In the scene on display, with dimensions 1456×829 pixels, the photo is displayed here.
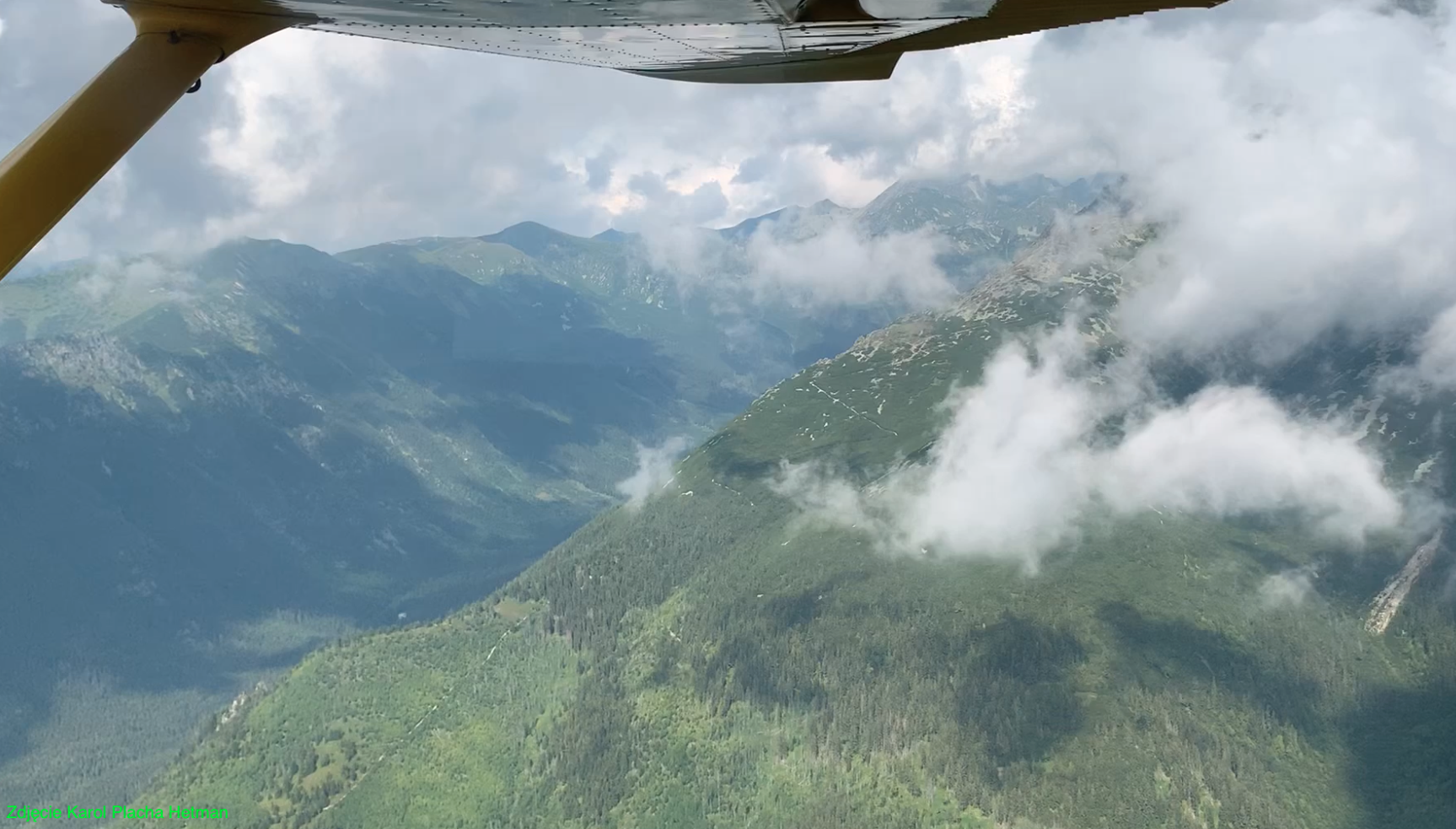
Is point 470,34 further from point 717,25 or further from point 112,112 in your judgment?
point 112,112

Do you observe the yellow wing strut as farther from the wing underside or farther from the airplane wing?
the wing underside

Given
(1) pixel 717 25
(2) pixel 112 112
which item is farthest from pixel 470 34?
(2) pixel 112 112

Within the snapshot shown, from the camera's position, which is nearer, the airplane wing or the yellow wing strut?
the yellow wing strut

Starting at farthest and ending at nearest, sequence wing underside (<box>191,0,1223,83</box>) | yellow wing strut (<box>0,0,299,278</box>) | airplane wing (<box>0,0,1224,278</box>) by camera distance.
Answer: wing underside (<box>191,0,1223,83</box>), airplane wing (<box>0,0,1224,278</box>), yellow wing strut (<box>0,0,299,278</box>)

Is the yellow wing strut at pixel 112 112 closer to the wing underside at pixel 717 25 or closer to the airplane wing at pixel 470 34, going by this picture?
the airplane wing at pixel 470 34

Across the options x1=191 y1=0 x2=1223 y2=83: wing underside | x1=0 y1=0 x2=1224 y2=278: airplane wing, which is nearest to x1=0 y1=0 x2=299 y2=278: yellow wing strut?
x1=0 y1=0 x2=1224 y2=278: airplane wing

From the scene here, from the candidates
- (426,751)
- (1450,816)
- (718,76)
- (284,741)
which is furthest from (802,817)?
(718,76)

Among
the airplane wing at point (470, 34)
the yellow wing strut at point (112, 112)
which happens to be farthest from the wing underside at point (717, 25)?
the yellow wing strut at point (112, 112)
